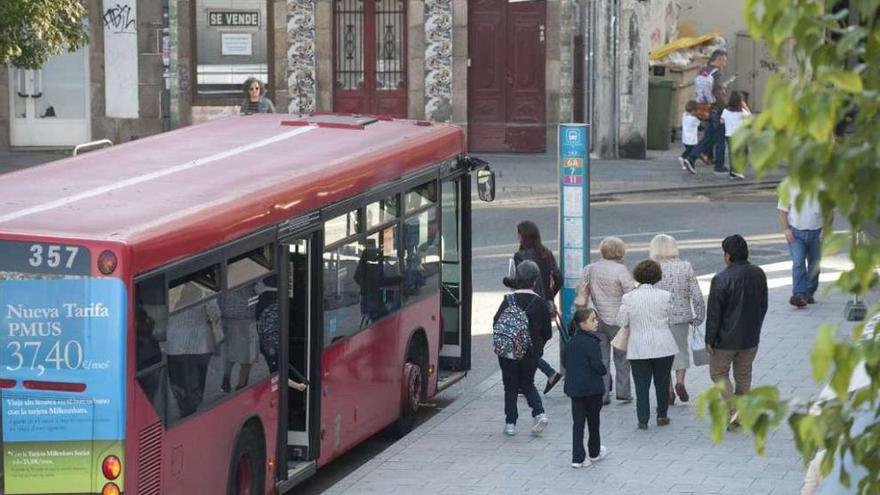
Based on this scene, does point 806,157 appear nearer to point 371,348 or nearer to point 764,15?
point 764,15

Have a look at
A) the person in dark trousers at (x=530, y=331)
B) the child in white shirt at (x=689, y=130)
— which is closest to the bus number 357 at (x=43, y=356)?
the person in dark trousers at (x=530, y=331)

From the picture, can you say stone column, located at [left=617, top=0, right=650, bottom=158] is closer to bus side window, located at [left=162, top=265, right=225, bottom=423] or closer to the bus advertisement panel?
bus side window, located at [left=162, top=265, right=225, bottom=423]

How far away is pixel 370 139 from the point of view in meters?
13.9

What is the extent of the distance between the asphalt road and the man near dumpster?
1.89 meters

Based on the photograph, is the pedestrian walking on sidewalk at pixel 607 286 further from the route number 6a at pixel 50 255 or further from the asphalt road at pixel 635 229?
the route number 6a at pixel 50 255

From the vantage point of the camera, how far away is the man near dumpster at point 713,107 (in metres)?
29.7

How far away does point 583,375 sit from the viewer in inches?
484

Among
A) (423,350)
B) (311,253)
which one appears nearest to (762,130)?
(311,253)

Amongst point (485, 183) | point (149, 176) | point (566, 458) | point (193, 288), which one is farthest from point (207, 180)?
point (485, 183)

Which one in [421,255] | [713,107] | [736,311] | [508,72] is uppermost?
[508,72]

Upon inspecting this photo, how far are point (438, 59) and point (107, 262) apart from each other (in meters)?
23.1

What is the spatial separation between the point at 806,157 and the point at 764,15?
403mm

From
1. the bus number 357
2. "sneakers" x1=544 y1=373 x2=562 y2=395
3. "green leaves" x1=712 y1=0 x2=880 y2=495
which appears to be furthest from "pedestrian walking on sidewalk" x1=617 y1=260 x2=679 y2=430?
"green leaves" x1=712 y1=0 x2=880 y2=495

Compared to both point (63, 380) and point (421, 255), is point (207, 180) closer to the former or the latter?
point (63, 380)
